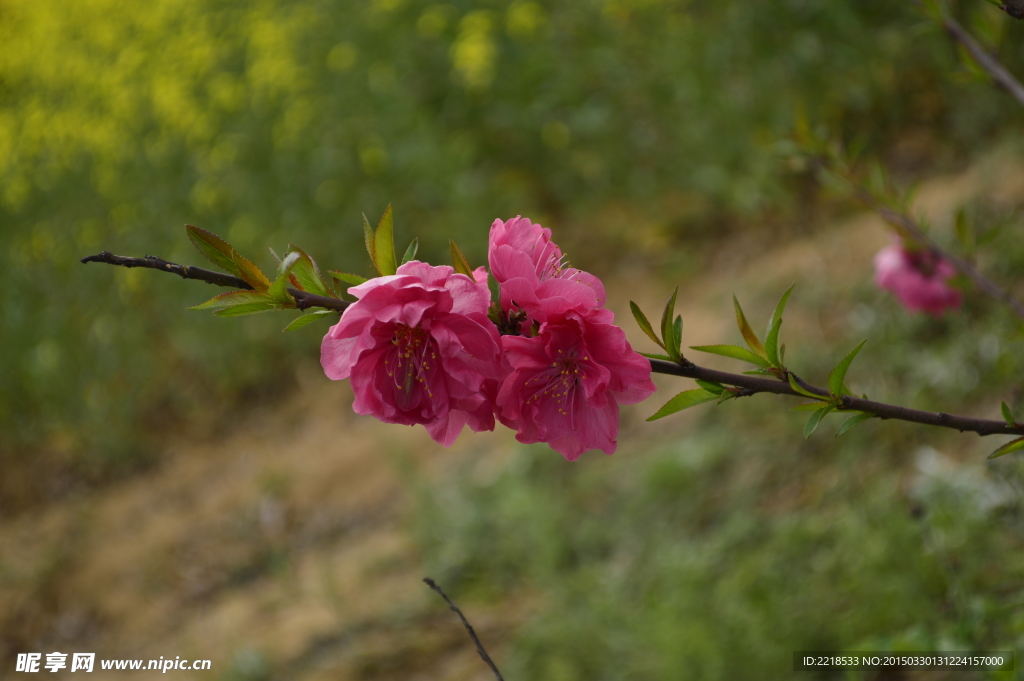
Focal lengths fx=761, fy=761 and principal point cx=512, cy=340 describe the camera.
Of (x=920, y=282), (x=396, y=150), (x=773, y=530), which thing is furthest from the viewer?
(x=396, y=150)

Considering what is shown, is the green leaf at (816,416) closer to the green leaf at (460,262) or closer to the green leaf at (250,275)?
the green leaf at (460,262)

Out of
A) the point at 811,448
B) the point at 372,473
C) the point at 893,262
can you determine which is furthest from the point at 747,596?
the point at 372,473

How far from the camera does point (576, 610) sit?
2.09 metres

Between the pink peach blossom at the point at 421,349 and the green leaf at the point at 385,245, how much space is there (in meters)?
0.04

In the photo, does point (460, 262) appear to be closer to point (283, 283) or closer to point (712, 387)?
point (283, 283)

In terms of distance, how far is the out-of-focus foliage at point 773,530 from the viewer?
1756mm

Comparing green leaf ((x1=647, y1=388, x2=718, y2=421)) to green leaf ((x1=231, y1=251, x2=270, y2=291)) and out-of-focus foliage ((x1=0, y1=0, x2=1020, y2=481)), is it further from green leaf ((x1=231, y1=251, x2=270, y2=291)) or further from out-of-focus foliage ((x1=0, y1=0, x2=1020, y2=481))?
out-of-focus foliage ((x1=0, y1=0, x2=1020, y2=481))

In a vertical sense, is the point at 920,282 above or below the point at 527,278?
below

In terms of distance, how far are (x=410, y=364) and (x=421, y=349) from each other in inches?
0.9

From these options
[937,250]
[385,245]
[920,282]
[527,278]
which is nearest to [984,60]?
[937,250]

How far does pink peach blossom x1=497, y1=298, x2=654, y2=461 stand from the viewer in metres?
0.79

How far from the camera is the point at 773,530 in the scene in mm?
2203

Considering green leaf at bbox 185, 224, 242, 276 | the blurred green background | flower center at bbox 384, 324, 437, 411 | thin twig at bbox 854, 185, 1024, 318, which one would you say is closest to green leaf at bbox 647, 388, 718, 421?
flower center at bbox 384, 324, 437, 411

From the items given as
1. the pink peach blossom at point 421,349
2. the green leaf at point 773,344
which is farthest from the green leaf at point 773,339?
the pink peach blossom at point 421,349
